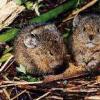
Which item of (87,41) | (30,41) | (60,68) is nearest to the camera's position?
(87,41)

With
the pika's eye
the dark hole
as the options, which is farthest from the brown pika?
the pika's eye

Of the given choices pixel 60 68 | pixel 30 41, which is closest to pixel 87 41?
pixel 60 68

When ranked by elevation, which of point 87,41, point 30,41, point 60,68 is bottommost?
point 60,68

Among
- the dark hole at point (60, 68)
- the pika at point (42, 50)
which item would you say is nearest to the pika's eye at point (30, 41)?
the pika at point (42, 50)

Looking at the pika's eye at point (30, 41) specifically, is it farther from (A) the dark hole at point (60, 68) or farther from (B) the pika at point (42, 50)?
(A) the dark hole at point (60, 68)

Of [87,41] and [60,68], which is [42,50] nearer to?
[60,68]

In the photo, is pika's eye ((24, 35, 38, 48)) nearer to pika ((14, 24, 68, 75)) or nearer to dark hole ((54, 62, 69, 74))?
pika ((14, 24, 68, 75))
